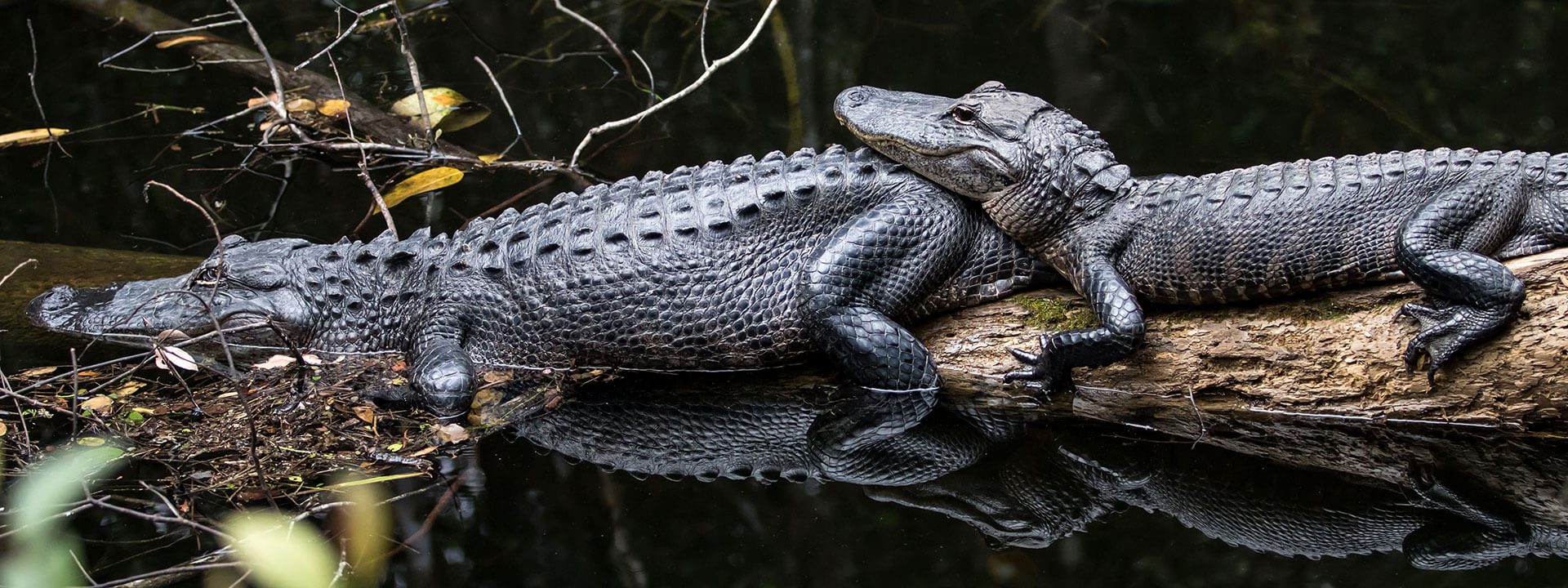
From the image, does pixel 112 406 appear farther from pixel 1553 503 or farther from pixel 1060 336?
pixel 1553 503

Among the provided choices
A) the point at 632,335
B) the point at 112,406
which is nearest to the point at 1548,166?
the point at 632,335

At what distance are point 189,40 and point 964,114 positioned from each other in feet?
20.8

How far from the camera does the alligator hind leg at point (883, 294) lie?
4.18 meters

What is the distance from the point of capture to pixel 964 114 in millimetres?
4258

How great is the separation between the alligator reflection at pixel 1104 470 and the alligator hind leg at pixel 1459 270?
36cm

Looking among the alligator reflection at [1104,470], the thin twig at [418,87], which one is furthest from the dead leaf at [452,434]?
the thin twig at [418,87]

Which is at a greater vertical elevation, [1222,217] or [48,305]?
[1222,217]

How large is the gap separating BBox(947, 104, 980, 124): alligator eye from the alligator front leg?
654 millimetres

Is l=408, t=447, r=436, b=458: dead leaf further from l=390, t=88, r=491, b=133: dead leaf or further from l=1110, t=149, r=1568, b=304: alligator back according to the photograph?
l=390, t=88, r=491, b=133: dead leaf

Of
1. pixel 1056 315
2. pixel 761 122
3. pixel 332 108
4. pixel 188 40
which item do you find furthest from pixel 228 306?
pixel 188 40

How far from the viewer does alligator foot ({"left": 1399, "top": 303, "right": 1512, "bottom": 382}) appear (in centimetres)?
359

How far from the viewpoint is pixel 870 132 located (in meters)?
4.36

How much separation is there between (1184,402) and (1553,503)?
1094mm

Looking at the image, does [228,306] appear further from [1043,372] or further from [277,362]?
[1043,372]
